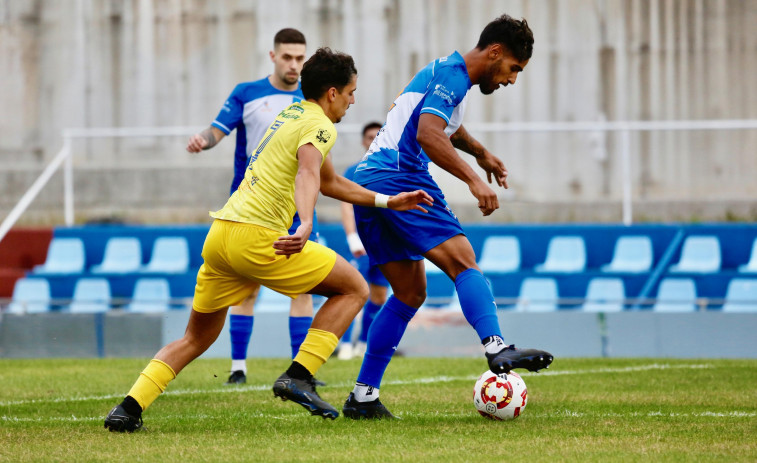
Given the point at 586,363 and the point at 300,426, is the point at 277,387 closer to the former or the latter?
the point at 300,426

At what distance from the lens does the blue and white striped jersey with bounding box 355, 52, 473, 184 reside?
17.2ft

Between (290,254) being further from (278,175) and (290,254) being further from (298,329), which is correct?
(298,329)

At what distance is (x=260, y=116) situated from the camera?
24.6 feet

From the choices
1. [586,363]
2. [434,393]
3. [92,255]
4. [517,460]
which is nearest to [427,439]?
[517,460]

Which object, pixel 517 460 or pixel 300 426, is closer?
pixel 517 460

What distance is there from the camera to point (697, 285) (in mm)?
11867

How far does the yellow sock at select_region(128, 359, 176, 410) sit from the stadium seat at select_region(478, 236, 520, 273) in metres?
7.50

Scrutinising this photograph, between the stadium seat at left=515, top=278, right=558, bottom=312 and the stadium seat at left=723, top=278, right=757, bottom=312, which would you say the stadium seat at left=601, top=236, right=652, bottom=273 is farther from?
the stadium seat at left=723, top=278, right=757, bottom=312

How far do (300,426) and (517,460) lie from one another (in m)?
1.46

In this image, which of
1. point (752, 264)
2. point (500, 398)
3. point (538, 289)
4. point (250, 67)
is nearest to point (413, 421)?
point (500, 398)

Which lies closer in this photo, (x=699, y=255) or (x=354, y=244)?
(x=354, y=244)

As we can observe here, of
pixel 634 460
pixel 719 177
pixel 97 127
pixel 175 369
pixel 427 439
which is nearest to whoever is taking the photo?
pixel 634 460

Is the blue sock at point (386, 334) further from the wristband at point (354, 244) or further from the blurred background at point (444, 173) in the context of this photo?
the blurred background at point (444, 173)

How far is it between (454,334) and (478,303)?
5.41 meters
